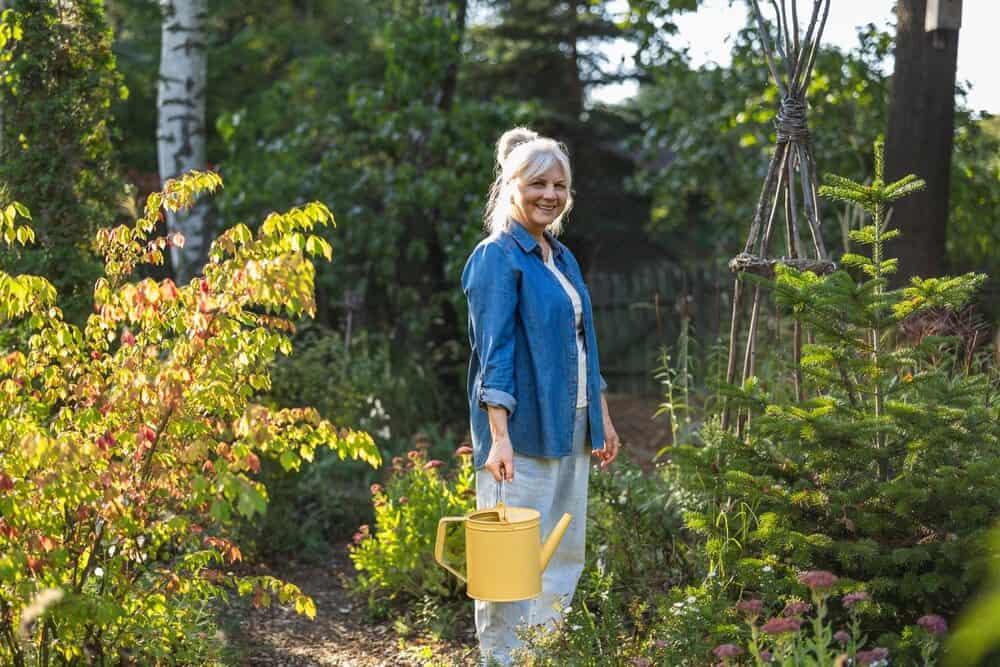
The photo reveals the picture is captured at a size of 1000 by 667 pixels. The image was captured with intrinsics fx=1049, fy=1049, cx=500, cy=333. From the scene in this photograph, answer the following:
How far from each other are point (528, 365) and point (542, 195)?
512 mm

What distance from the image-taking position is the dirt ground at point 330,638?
3973 millimetres

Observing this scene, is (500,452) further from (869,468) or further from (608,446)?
(869,468)

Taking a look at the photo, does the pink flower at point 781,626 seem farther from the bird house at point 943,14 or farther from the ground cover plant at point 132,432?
the bird house at point 943,14

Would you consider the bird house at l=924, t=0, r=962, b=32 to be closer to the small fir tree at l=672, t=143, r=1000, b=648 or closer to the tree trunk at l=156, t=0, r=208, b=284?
the small fir tree at l=672, t=143, r=1000, b=648

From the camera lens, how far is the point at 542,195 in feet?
10.3

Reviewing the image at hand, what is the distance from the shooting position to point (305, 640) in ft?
14.1

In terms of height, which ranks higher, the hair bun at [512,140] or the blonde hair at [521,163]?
the hair bun at [512,140]

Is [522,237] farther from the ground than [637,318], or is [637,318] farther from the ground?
[522,237]

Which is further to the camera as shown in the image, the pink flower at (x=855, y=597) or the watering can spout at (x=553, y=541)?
the watering can spout at (x=553, y=541)

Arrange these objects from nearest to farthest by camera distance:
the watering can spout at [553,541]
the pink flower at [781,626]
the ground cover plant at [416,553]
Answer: the pink flower at [781,626] < the watering can spout at [553,541] < the ground cover plant at [416,553]

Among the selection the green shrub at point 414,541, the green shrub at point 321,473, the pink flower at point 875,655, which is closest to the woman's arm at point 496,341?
the pink flower at point 875,655

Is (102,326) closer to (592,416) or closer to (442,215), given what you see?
(592,416)

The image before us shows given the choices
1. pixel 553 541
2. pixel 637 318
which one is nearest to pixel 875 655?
pixel 553 541

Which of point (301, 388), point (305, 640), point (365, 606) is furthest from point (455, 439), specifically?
point (305, 640)
